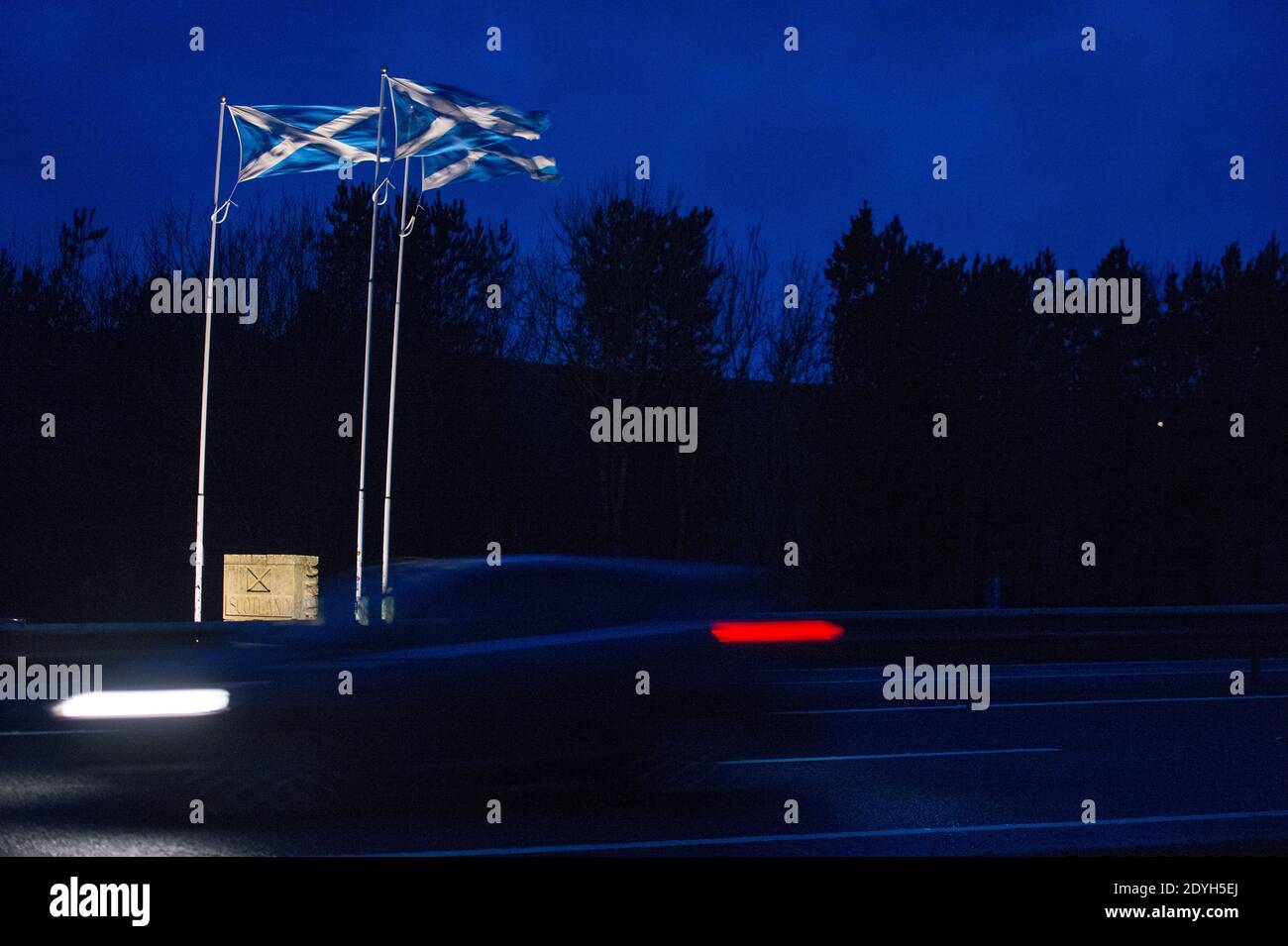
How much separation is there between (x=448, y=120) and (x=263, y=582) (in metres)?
8.99

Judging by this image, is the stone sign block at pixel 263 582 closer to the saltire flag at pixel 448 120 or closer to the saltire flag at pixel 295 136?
the saltire flag at pixel 295 136

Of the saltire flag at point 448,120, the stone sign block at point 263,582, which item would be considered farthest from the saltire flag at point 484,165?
the stone sign block at point 263,582

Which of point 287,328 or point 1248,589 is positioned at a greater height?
point 287,328

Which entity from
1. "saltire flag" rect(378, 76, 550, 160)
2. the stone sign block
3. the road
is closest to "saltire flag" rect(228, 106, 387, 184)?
"saltire flag" rect(378, 76, 550, 160)

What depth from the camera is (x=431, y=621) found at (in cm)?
736

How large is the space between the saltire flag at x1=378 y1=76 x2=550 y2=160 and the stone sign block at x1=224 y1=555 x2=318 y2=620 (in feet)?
24.8

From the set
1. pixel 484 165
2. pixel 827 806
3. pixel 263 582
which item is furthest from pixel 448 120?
pixel 827 806

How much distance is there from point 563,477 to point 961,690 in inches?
897

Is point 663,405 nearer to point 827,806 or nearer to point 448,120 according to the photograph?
point 448,120

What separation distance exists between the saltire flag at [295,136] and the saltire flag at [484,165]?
1457 millimetres

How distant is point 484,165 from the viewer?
22438 millimetres

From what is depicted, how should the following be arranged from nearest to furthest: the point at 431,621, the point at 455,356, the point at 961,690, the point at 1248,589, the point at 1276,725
A: 1. the point at 431,621
2. the point at 1276,725
3. the point at 961,690
4. the point at 455,356
5. the point at 1248,589
